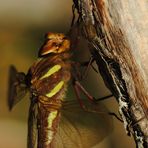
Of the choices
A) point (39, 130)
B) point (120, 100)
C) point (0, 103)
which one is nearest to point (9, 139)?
point (0, 103)

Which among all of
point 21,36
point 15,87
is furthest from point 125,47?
point 21,36

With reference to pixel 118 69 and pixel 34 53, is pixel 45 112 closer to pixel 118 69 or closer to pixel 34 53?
pixel 118 69

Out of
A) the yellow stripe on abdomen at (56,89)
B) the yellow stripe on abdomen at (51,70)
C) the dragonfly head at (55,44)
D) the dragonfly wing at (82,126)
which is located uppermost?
the dragonfly head at (55,44)

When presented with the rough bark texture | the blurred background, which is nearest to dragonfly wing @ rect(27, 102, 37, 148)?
the rough bark texture

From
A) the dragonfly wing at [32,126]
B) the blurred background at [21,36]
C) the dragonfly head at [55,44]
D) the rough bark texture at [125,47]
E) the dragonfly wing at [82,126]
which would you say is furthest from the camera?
the blurred background at [21,36]

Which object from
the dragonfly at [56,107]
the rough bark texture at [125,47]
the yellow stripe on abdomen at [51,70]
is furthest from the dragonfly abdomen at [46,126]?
the rough bark texture at [125,47]

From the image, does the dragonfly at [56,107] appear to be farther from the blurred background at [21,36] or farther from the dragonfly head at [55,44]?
the blurred background at [21,36]

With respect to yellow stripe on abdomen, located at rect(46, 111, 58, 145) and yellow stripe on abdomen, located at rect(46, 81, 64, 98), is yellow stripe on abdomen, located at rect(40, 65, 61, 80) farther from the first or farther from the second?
yellow stripe on abdomen, located at rect(46, 111, 58, 145)
